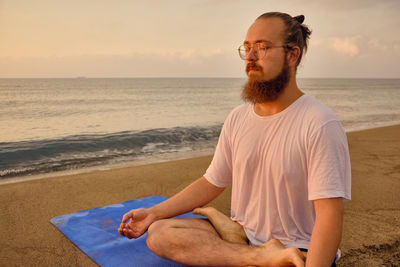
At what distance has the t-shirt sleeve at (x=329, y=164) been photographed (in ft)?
4.78

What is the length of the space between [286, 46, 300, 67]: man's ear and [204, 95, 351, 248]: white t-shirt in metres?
0.20

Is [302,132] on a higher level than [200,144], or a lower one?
higher

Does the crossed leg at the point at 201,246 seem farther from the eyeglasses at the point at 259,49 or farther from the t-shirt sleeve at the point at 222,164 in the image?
the eyeglasses at the point at 259,49

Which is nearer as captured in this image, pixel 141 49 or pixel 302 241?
pixel 302 241

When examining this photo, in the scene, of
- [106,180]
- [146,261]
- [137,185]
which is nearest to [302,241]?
[146,261]

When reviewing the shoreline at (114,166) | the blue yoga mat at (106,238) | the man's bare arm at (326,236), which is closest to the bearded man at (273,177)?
the man's bare arm at (326,236)

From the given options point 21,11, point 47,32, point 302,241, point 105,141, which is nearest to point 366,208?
point 302,241

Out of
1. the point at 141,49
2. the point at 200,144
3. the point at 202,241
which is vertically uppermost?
→ the point at 141,49

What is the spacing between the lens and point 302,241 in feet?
5.72

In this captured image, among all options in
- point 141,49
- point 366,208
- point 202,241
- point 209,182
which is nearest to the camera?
point 202,241

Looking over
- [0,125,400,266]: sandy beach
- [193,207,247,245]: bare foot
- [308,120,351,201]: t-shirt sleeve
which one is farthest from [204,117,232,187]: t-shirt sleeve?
[0,125,400,266]: sandy beach

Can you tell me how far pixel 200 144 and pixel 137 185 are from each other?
4596mm

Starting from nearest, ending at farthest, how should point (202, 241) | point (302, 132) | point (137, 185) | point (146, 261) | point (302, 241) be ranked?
point (302, 132) → point (302, 241) → point (202, 241) → point (146, 261) → point (137, 185)

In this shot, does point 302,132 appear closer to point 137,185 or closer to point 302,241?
point 302,241
